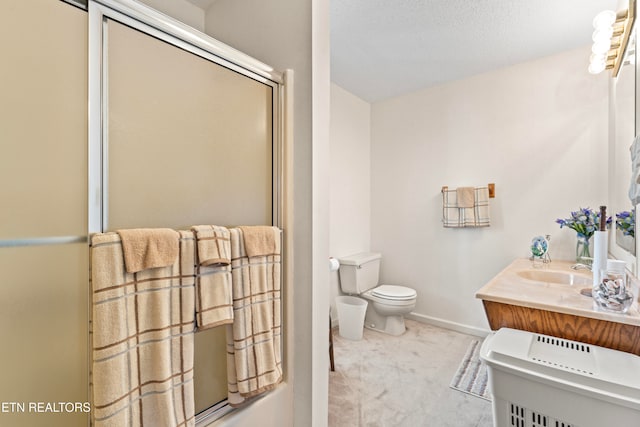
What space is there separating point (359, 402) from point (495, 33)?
2.75 metres

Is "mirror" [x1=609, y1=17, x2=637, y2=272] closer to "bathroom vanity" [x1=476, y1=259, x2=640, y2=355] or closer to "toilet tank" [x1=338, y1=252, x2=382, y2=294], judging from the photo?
"bathroom vanity" [x1=476, y1=259, x2=640, y2=355]

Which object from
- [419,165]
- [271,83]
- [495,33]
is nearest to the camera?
[271,83]

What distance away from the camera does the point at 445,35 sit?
7.29 ft

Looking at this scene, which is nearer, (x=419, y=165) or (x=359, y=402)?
(x=359, y=402)

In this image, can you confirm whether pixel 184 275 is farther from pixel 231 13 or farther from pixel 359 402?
pixel 359 402

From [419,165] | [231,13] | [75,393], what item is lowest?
[75,393]

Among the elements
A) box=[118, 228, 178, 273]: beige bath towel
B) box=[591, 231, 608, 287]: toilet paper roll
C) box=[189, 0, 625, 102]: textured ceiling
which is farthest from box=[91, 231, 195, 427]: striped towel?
box=[591, 231, 608, 287]: toilet paper roll

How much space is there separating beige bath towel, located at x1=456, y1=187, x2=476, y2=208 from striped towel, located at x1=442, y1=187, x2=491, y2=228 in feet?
0.08

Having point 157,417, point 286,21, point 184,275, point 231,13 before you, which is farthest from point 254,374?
point 231,13

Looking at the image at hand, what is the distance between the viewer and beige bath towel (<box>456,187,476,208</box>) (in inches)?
110

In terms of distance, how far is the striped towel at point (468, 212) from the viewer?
2.75m

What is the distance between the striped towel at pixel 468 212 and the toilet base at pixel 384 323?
3.46 ft

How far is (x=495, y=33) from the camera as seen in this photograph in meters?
2.20

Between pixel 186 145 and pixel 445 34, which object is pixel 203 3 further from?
pixel 445 34
